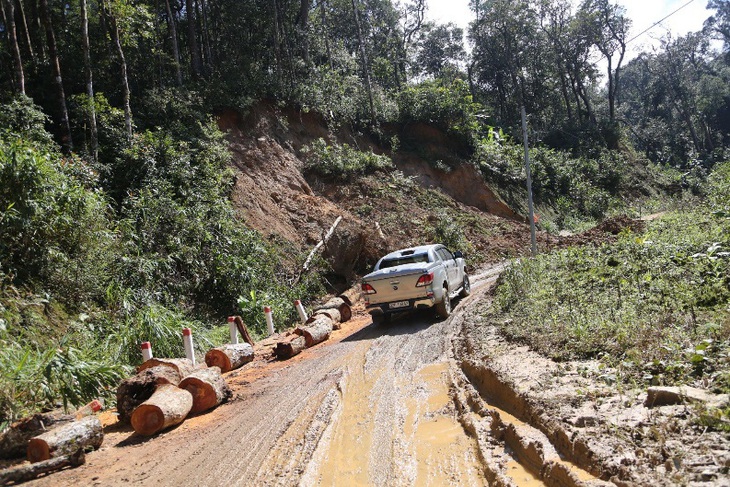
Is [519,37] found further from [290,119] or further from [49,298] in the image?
[49,298]

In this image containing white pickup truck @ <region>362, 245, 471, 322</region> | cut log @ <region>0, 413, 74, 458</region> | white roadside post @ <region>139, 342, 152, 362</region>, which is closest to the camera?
cut log @ <region>0, 413, 74, 458</region>

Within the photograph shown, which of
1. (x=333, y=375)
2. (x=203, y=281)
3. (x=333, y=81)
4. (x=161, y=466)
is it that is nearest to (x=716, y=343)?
(x=333, y=375)

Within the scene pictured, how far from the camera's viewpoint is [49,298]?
31.4 feet

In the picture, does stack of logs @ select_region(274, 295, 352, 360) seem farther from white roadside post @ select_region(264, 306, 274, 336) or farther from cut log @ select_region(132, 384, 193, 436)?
cut log @ select_region(132, 384, 193, 436)

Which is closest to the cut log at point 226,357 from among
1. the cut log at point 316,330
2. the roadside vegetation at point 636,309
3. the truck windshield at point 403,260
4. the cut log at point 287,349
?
the cut log at point 287,349

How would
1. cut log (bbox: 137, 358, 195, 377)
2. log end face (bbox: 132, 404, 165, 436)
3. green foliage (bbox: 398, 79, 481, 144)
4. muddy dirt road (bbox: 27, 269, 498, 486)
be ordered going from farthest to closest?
green foliage (bbox: 398, 79, 481, 144) < cut log (bbox: 137, 358, 195, 377) < log end face (bbox: 132, 404, 165, 436) < muddy dirt road (bbox: 27, 269, 498, 486)

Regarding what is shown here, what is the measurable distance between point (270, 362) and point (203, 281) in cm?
457

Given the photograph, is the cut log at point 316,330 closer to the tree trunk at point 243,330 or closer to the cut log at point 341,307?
the tree trunk at point 243,330

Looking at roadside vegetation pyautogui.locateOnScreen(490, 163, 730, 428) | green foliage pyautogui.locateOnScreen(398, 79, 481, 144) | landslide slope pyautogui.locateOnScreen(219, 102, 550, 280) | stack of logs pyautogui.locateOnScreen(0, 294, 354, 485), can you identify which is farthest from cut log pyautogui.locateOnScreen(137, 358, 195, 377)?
green foliage pyautogui.locateOnScreen(398, 79, 481, 144)

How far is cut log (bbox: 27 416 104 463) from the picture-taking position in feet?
18.0

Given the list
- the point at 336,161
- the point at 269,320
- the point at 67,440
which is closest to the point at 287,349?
the point at 269,320

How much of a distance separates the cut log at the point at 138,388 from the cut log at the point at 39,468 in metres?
1.22

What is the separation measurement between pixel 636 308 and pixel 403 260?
637 centimetres

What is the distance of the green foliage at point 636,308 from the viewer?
189 inches
